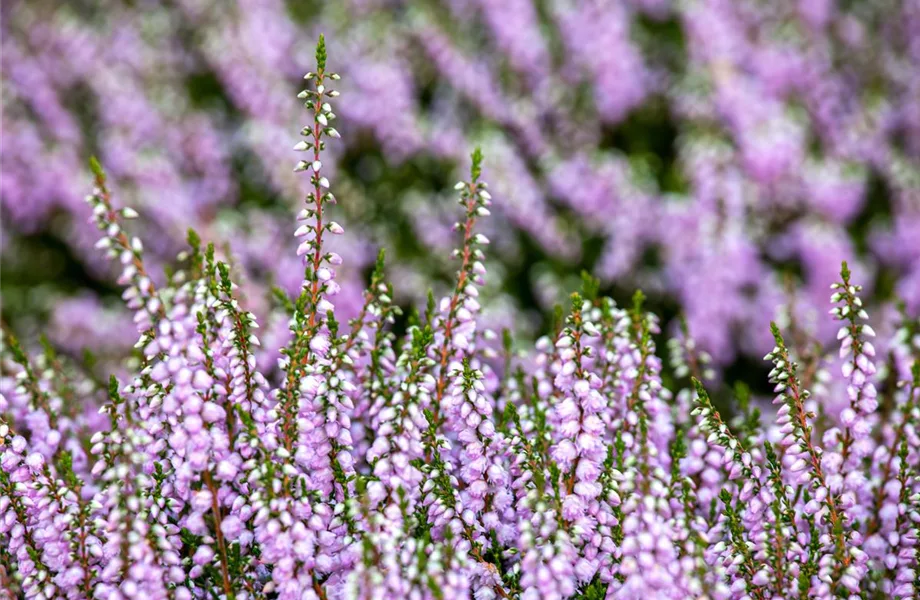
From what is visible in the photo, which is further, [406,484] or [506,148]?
[506,148]

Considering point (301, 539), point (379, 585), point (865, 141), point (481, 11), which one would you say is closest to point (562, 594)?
point (379, 585)

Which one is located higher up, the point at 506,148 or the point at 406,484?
the point at 506,148

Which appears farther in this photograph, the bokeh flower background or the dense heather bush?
the bokeh flower background

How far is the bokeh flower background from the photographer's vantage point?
24.5ft

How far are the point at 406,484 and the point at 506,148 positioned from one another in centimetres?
471

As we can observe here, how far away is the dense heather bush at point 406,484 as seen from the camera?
317 cm

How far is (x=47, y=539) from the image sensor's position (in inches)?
138

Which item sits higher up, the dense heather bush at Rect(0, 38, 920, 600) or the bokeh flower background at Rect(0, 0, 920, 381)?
the bokeh flower background at Rect(0, 0, 920, 381)

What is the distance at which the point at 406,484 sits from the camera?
3.40 meters

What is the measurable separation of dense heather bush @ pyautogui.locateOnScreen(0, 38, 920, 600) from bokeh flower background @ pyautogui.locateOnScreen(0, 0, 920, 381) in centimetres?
281

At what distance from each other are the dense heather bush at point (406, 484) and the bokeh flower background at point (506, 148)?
2.81 metres

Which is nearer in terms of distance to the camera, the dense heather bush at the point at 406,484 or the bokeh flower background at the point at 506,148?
the dense heather bush at the point at 406,484

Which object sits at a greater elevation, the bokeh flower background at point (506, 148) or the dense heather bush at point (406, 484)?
the bokeh flower background at point (506, 148)

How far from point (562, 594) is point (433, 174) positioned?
6000 mm
